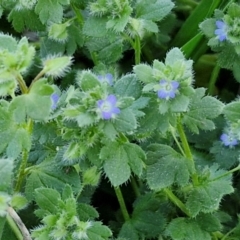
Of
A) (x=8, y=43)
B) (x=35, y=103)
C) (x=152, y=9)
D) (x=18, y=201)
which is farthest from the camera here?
(x=152, y=9)

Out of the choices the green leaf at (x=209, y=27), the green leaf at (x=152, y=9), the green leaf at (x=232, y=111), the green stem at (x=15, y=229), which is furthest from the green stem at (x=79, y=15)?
the green stem at (x=15, y=229)

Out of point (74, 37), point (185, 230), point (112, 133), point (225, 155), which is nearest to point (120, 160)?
point (112, 133)

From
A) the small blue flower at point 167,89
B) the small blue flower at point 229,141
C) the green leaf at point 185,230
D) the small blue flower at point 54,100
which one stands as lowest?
the green leaf at point 185,230

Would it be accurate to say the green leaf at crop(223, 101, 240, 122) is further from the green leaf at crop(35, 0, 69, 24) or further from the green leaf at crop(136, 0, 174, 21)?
the green leaf at crop(35, 0, 69, 24)

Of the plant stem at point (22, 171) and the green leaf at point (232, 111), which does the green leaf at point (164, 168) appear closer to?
the green leaf at point (232, 111)

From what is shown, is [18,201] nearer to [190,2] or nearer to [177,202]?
[177,202]

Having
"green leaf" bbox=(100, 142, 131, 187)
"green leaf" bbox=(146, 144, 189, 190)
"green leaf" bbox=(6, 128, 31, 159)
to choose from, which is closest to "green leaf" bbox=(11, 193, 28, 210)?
"green leaf" bbox=(6, 128, 31, 159)

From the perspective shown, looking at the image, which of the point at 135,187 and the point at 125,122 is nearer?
the point at 125,122
